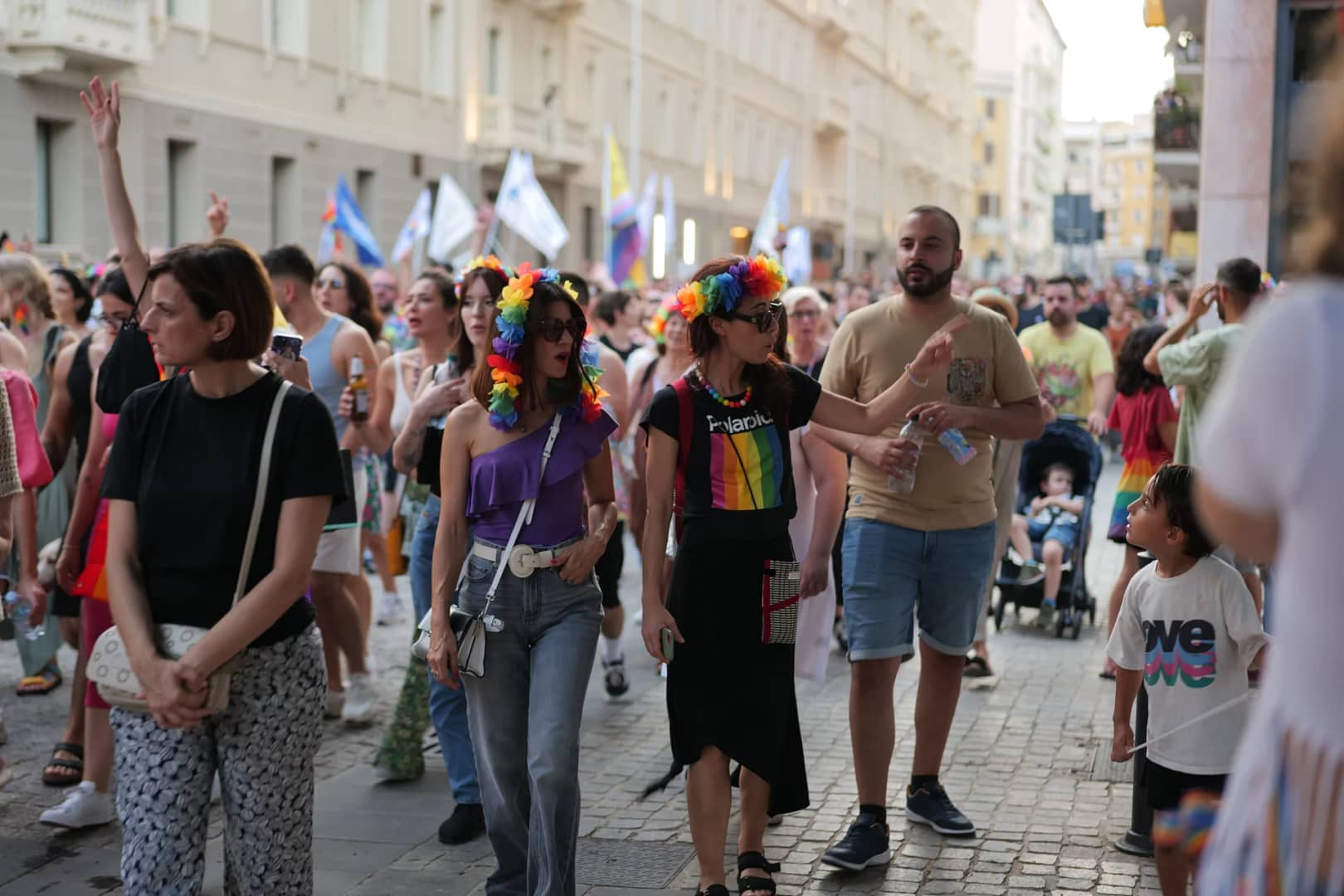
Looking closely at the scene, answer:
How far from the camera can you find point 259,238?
2780cm

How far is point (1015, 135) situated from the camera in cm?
11250

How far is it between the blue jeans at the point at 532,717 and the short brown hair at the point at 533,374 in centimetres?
49

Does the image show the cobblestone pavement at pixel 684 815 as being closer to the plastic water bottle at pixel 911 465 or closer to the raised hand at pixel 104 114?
the plastic water bottle at pixel 911 465

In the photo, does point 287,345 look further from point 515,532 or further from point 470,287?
point 515,532

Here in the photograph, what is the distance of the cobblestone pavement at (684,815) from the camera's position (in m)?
5.52

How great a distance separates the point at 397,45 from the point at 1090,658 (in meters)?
25.3

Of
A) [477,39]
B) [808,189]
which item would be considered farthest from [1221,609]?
[808,189]

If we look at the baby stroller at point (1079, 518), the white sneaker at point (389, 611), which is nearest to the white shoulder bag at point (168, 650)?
the white sneaker at point (389, 611)


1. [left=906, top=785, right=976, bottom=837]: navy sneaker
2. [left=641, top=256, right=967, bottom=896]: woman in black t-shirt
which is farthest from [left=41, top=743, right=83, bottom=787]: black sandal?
[left=906, top=785, right=976, bottom=837]: navy sneaker

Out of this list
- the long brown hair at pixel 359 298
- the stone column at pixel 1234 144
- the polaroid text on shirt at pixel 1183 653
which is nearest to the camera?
the polaroid text on shirt at pixel 1183 653

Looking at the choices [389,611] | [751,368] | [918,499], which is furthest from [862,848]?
[389,611]

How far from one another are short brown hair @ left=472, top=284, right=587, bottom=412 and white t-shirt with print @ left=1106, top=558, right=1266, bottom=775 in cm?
173

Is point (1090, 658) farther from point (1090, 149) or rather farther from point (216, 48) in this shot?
point (1090, 149)

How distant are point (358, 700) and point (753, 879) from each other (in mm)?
3194
